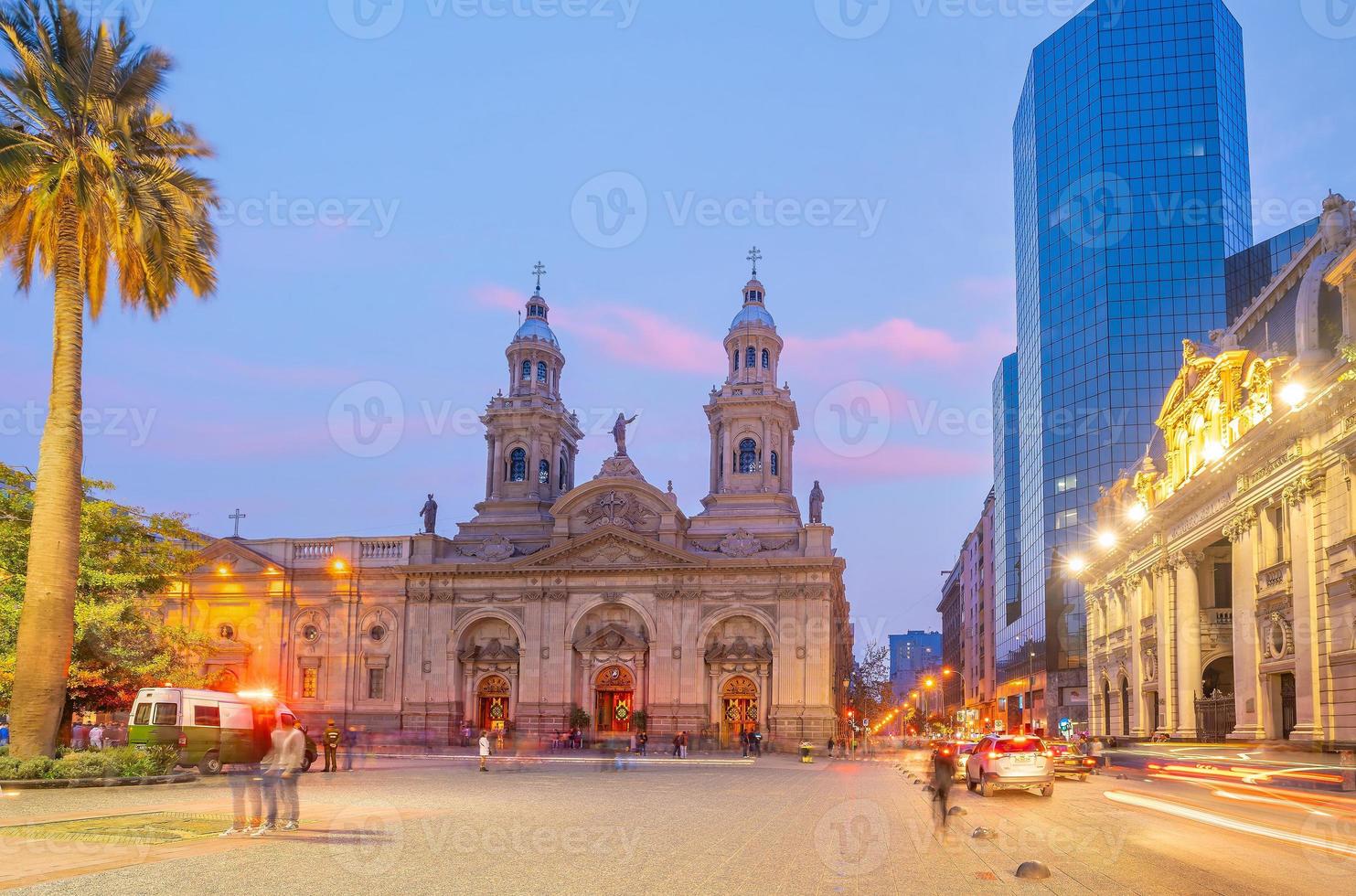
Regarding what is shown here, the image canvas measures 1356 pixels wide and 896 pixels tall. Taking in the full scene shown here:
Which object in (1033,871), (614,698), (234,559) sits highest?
(234,559)

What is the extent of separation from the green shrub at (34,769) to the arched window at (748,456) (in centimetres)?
5832

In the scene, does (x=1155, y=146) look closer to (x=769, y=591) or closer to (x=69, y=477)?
(x=769, y=591)

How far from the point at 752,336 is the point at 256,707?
4844 centimetres

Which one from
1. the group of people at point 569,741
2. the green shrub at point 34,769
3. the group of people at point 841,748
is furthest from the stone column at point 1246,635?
the group of people at point 569,741

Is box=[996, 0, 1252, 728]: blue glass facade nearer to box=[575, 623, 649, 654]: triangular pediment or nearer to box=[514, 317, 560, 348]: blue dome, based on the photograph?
box=[575, 623, 649, 654]: triangular pediment

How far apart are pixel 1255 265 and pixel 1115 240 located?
33.8 ft

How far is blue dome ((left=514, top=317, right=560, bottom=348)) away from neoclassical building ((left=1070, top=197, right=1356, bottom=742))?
42909 millimetres

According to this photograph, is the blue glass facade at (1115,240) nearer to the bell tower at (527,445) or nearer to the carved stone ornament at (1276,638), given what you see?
the bell tower at (527,445)

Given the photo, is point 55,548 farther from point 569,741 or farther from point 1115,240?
point 1115,240

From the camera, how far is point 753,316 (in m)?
82.9

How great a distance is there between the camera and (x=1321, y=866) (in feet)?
47.0

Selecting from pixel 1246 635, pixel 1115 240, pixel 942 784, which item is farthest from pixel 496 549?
pixel 942 784

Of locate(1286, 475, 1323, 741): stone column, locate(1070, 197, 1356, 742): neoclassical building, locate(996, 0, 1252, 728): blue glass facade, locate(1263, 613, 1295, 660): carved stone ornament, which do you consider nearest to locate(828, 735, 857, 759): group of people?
locate(1070, 197, 1356, 742): neoclassical building

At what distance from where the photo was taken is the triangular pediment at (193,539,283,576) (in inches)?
3108
